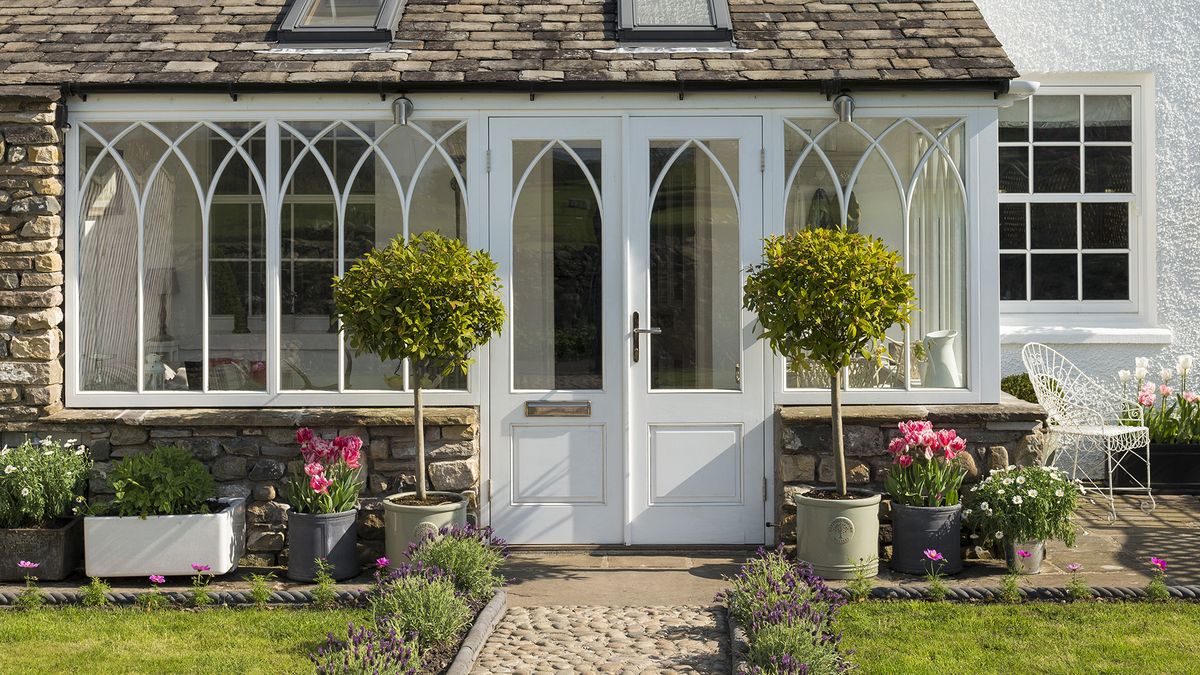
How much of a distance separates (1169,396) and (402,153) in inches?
262

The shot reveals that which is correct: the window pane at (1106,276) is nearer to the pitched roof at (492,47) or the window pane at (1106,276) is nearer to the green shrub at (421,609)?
the pitched roof at (492,47)

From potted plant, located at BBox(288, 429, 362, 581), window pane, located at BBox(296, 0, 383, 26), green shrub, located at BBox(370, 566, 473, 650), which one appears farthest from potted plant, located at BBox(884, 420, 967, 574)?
window pane, located at BBox(296, 0, 383, 26)

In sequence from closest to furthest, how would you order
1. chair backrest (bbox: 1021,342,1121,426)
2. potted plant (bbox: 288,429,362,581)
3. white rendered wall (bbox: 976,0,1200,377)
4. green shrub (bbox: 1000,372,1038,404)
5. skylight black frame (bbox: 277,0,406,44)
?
potted plant (bbox: 288,429,362,581) → skylight black frame (bbox: 277,0,406,44) → chair backrest (bbox: 1021,342,1121,426) → green shrub (bbox: 1000,372,1038,404) → white rendered wall (bbox: 976,0,1200,377)

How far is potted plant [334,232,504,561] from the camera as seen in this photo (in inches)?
262

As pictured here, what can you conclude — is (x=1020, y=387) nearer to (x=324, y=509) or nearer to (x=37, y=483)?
(x=324, y=509)

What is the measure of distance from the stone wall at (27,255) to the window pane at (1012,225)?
7433 mm

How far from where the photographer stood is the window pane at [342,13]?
7.91m

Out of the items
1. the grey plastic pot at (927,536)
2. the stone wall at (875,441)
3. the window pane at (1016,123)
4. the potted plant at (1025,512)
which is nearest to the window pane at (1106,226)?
the window pane at (1016,123)

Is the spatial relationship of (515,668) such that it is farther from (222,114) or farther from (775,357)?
(222,114)

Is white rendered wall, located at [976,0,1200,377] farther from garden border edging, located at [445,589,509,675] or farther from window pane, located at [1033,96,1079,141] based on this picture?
garden border edging, located at [445,589,509,675]

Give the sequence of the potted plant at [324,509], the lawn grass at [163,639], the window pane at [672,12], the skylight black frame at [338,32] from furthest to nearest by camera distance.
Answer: the window pane at [672,12] → the skylight black frame at [338,32] → the potted plant at [324,509] → the lawn grass at [163,639]

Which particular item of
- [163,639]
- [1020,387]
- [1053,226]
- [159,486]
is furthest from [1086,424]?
[163,639]

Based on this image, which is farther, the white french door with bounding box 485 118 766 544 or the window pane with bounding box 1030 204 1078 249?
the window pane with bounding box 1030 204 1078 249

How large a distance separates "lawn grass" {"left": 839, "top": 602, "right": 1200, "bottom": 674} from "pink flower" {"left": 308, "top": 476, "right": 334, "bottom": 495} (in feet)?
9.75
